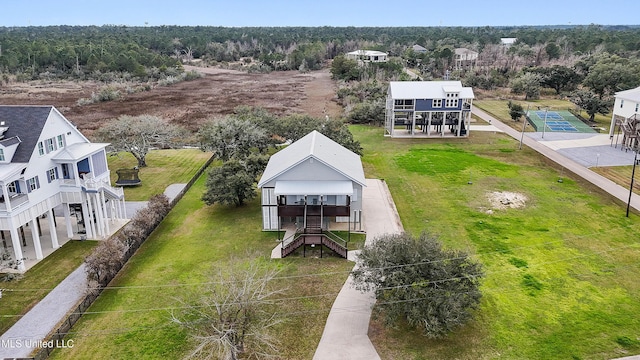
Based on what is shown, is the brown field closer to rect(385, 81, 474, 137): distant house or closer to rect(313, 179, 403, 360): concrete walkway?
rect(385, 81, 474, 137): distant house

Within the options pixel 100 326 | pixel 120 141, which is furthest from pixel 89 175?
pixel 120 141

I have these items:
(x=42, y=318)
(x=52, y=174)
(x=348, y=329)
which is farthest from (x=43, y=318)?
(x=348, y=329)

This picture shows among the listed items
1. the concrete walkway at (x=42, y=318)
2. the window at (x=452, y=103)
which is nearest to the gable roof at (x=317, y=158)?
the concrete walkway at (x=42, y=318)

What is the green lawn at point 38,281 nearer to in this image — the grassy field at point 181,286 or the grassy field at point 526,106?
the grassy field at point 181,286

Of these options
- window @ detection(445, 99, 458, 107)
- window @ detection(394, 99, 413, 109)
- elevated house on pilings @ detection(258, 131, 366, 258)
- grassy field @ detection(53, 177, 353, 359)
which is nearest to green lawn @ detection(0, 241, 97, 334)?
grassy field @ detection(53, 177, 353, 359)

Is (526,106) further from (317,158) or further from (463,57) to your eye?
(317,158)

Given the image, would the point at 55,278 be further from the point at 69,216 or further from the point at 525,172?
the point at 525,172
